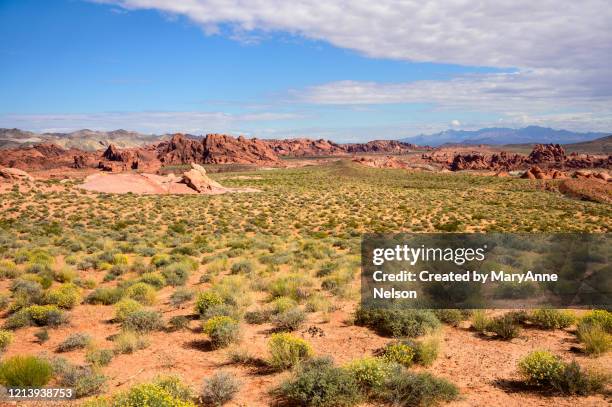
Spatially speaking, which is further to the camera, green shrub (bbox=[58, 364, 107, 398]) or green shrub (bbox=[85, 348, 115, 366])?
green shrub (bbox=[85, 348, 115, 366])

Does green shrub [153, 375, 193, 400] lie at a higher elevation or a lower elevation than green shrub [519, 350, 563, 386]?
lower

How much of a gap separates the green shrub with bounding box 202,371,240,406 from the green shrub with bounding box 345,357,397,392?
1.96 meters

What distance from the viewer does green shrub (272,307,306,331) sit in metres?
9.22

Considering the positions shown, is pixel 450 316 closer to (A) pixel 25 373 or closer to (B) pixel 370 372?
(B) pixel 370 372

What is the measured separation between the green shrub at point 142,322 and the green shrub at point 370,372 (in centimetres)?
501

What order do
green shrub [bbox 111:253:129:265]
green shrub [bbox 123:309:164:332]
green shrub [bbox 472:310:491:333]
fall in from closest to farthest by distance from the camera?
green shrub [bbox 472:310:491:333] < green shrub [bbox 123:309:164:332] < green shrub [bbox 111:253:129:265]

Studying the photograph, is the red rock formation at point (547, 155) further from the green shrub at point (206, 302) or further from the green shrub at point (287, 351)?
the green shrub at point (287, 351)

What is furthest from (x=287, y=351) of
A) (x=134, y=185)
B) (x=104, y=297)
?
(x=134, y=185)

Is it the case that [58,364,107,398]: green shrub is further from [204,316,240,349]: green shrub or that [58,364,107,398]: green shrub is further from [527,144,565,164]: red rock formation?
[527,144,565,164]: red rock formation

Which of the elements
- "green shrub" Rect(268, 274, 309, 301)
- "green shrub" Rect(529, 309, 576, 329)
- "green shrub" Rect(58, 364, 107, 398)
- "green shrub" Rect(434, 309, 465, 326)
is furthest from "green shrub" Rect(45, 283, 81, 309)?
"green shrub" Rect(529, 309, 576, 329)

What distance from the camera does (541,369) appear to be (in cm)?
646

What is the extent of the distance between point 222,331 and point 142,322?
2219 mm

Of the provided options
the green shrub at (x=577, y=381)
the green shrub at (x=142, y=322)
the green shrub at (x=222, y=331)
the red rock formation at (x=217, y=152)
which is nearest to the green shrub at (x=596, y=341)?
the green shrub at (x=577, y=381)

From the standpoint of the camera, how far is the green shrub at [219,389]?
20.3ft
